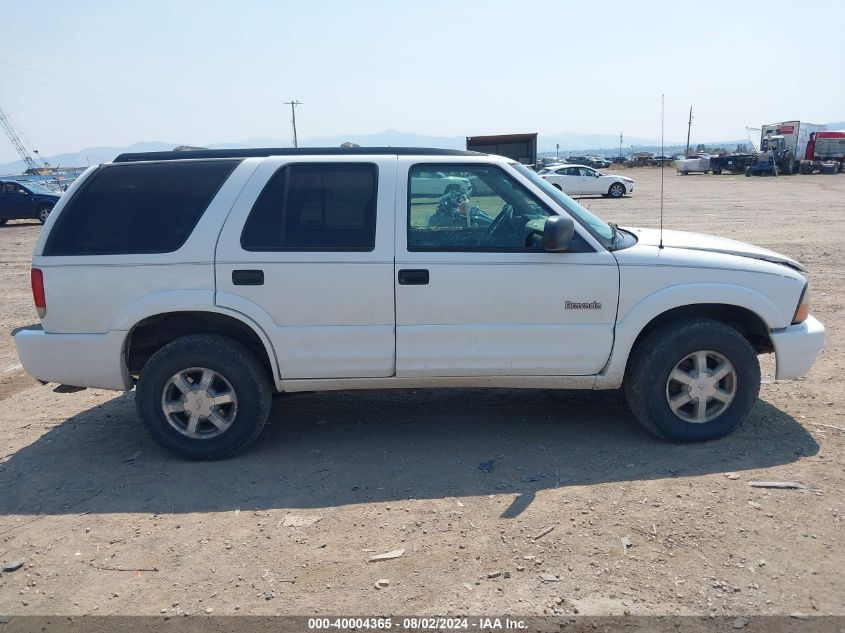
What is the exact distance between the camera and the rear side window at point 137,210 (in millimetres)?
4645

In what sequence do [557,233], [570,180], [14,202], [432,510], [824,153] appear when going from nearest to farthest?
[432,510]
[557,233]
[14,202]
[570,180]
[824,153]

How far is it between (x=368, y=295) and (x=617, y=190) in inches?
1091

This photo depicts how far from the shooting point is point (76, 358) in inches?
Answer: 186

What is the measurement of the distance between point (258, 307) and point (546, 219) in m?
1.92

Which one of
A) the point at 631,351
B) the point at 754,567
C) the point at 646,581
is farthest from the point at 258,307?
the point at 754,567

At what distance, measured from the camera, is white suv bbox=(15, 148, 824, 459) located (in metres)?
4.57

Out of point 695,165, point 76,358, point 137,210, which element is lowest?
point 76,358

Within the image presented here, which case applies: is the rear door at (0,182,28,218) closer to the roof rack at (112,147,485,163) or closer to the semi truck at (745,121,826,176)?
the roof rack at (112,147,485,163)

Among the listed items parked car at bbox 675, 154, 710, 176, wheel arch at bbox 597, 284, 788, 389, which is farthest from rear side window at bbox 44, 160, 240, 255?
parked car at bbox 675, 154, 710, 176

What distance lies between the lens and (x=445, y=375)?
15.4 feet

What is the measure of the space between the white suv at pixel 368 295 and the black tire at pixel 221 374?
13 mm

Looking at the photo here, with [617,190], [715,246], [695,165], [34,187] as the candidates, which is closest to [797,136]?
[695,165]

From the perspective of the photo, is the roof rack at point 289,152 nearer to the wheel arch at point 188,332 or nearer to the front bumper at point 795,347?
the wheel arch at point 188,332

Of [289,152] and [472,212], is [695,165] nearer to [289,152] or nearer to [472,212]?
[472,212]
